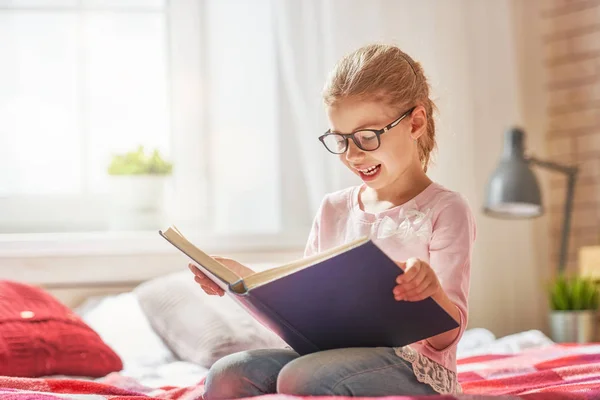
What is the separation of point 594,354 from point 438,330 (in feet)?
3.15

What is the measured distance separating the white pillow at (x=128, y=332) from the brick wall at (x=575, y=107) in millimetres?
1735

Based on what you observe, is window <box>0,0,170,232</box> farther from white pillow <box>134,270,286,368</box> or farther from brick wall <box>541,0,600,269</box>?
brick wall <box>541,0,600,269</box>

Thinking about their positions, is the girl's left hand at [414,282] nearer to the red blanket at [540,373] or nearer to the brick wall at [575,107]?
the red blanket at [540,373]

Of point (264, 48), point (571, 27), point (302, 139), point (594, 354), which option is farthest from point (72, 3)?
point (594, 354)

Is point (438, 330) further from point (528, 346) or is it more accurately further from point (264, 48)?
point (264, 48)

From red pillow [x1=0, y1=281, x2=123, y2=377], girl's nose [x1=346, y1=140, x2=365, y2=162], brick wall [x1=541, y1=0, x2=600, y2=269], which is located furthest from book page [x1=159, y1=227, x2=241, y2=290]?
brick wall [x1=541, y1=0, x2=600, y2=269]

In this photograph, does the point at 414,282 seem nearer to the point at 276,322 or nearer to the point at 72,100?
the point at 276,322

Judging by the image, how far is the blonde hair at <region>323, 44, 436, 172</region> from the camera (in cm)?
131

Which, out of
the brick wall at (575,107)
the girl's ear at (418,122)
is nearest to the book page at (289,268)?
the girl's ear at (418,122)

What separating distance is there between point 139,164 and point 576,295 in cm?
153

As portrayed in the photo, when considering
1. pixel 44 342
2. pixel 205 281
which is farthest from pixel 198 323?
pixel 205 281

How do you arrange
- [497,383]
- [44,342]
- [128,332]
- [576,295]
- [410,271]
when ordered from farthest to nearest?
[576,295] → [128,332] → [44,342] → [497,383] → [410,271]

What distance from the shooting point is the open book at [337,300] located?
1.04 meters

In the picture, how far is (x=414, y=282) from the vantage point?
3.48 ft
